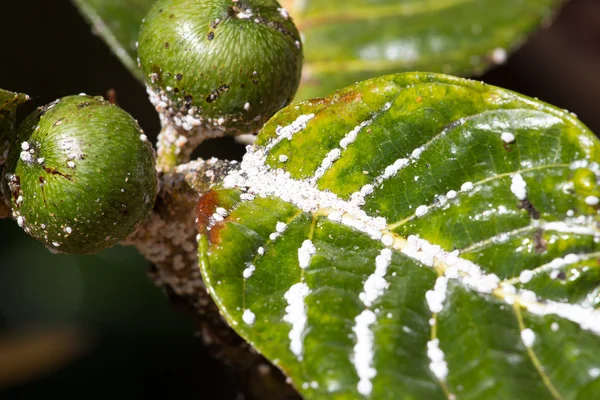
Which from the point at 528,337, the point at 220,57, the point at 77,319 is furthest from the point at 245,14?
the point at 77,319

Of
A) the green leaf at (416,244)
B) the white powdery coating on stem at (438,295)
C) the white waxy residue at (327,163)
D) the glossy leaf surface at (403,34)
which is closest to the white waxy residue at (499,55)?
the glossy leaf surface at (403,34)

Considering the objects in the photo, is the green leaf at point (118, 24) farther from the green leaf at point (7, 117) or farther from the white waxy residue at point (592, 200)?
the white waxy residue at point (592, 200)

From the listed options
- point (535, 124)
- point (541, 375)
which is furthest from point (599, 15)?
→ point (541, 375)

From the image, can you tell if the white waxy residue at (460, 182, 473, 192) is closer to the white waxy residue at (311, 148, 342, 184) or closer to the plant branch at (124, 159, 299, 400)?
the white waxy residue at (311, 148, 342, 184)

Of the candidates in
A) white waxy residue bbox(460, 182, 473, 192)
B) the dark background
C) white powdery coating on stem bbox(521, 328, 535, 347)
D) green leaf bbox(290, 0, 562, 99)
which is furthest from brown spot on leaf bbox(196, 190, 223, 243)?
the dark background

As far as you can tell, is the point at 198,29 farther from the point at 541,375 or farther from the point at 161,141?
the point at 541,375
